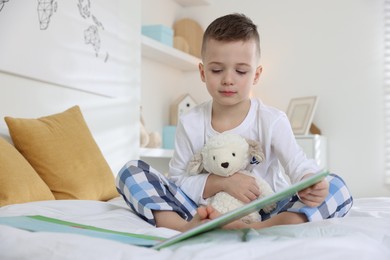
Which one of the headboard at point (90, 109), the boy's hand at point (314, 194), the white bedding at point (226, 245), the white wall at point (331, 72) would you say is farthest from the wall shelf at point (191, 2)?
the white bedding at point (226, 245)

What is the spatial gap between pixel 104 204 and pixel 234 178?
0.40 meters

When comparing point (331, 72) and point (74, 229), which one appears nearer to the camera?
point (74, 229)

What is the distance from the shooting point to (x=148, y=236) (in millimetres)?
Answer: 973

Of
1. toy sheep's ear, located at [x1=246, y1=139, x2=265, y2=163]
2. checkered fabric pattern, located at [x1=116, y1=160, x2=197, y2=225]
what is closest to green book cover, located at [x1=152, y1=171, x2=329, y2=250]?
checkered fabric pattern, located at [x1=116, y1=160, x2=197, y2=225]

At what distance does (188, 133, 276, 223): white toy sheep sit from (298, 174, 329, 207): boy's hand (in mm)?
198

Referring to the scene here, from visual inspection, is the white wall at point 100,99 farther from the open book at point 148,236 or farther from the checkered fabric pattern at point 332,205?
the checkered fabric pattern at point 332,205

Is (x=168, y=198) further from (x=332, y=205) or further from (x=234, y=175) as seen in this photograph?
(x=332, y=205)

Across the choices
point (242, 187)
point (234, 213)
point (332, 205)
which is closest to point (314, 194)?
point (332, 205)

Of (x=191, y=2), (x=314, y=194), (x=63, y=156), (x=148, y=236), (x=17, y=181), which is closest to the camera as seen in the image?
(x=148, y=236)

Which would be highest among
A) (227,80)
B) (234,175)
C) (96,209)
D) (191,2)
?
(191,2)

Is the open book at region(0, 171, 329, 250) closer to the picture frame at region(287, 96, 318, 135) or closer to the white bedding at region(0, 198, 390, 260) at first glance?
the white bedding at region(0, 198, 390, 260)

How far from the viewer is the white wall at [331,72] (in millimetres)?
3641

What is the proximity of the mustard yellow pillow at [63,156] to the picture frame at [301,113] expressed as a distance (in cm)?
182

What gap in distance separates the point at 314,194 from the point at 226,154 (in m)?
0.28
